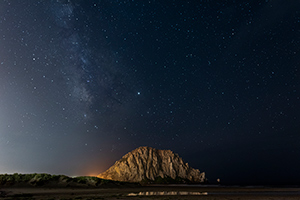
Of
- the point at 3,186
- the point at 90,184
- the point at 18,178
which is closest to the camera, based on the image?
the point at 3,186

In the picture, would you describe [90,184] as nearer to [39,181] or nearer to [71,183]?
[71,183]

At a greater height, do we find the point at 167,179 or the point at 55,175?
the point at 55,175

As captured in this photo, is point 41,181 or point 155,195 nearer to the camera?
point 155,195

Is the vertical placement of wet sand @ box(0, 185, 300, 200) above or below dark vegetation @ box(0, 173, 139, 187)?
below

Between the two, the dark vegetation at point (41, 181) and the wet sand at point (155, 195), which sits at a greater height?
the dark vegetation at point (41, 181)

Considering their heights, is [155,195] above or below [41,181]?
below

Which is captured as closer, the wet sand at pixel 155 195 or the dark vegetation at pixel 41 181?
the wet sand at pixel 155 195

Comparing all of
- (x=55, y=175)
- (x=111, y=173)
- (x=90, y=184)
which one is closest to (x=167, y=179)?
(x=111, y=173)

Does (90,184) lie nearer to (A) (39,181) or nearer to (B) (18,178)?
(A) (39,181)

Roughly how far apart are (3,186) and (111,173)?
5126 inches

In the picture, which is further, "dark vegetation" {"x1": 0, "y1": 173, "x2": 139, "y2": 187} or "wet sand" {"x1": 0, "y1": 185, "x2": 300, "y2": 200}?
"dark vegetation" {"x1": 0, "y1": 173, "x2": 139, "y2": 187}

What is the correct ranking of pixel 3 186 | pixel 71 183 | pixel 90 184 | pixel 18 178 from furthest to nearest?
pixel 90 184, pixel 71 183, pixel 18 178, pixel 3 186

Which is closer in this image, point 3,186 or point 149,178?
point 3,186

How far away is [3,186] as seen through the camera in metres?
71.8
